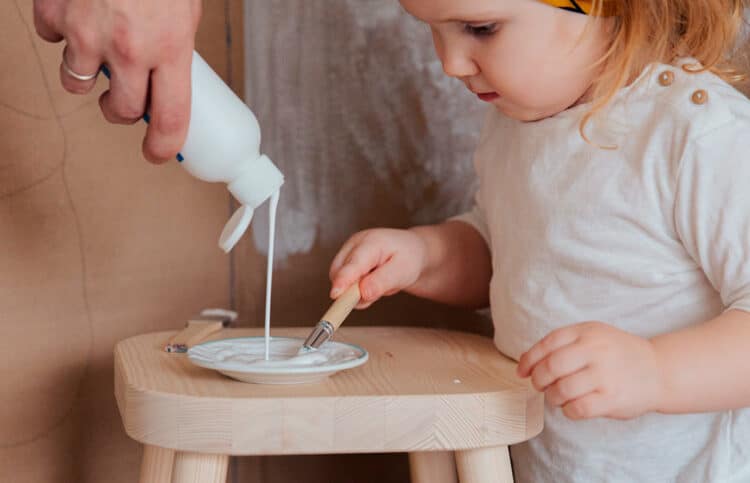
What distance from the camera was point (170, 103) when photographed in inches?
27.8

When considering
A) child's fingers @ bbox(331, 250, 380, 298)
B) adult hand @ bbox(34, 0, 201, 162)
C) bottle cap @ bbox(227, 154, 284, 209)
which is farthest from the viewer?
child's fingers @ bbox(331, 250, 380, 298)

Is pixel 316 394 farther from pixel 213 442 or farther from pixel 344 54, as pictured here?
pixel 344 54

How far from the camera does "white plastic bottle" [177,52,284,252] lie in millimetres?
760

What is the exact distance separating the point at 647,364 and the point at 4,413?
21.6 inches

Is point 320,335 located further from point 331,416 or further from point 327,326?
point 331,416

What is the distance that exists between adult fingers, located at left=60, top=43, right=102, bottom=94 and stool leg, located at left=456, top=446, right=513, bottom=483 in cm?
37

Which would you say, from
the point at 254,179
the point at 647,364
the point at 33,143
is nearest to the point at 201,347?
the point at 254,179

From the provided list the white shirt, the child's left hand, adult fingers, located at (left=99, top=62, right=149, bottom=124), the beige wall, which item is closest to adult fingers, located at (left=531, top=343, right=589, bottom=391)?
the child's left hand

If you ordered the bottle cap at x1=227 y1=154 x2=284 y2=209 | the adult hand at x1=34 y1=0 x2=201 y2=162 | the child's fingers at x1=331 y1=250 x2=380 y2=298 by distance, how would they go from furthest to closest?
the child's fingers at x1=331 y1=250 x2=380 y2=298, the bottle cap at x1=227 y1=154 x2=284 y2=209, the adult hand at x1=34 y1=0 x2=201 y2=162

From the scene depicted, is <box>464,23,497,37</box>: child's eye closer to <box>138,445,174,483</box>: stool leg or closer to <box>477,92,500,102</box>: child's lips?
<box>477,92,500,102</box>: child's lips

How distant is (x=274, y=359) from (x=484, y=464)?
0.19m

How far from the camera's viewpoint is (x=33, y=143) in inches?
35.4

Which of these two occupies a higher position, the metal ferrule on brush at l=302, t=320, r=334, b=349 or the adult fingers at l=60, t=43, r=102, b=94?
the adult fingers at l=60, t=43, r=102, b=94

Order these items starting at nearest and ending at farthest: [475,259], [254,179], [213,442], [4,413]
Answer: [213,442]
[254,179]
[4,413]
[475,259]
